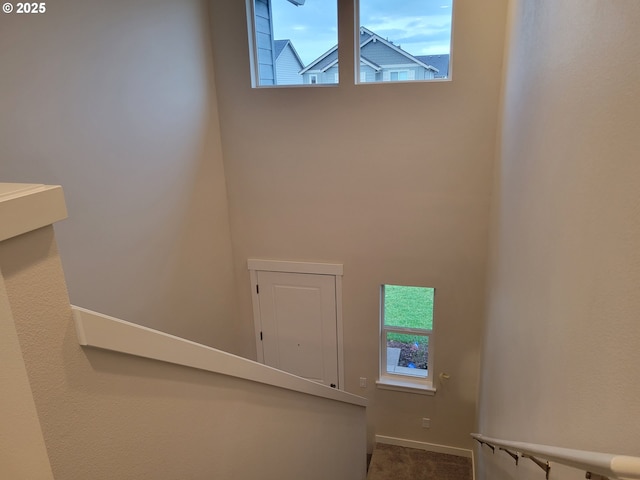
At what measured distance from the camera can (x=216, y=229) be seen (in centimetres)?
515

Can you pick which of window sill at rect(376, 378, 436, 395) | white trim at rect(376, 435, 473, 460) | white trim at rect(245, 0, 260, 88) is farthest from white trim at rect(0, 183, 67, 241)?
white trim at rect(376, 435, 473, 460)

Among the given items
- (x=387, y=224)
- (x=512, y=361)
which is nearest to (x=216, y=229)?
(x=387, y=224)

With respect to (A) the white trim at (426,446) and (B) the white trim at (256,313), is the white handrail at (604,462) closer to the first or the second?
(B) the white trim at (256,313)

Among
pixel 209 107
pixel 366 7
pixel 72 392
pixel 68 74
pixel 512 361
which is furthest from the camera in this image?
pixel 209 107

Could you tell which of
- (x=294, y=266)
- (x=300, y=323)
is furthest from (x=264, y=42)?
(x=300, y=323)

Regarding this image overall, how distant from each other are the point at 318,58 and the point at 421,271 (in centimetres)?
252

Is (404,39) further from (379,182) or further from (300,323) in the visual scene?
(300,323)

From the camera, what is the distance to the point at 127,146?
12.1 ft

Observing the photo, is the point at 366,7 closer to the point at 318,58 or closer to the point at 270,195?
the point at 318,58

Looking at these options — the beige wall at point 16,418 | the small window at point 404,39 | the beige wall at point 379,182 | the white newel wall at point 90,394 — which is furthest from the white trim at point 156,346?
the small window at point 404,39

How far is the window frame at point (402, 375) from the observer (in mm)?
5391

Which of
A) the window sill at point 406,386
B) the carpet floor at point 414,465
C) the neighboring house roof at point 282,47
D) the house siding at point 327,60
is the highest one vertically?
the neighboring house roof at point 282,47

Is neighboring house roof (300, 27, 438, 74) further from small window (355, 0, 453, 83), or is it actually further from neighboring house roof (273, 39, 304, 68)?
neighboring house roof (273, 39, 304, 68)

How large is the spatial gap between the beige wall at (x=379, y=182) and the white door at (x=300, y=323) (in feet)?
0.71
